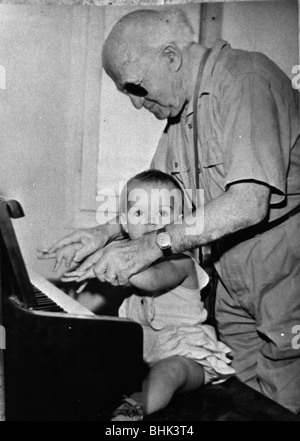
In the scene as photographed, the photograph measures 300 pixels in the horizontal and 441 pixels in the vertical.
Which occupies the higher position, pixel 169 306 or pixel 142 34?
pixel 142 34

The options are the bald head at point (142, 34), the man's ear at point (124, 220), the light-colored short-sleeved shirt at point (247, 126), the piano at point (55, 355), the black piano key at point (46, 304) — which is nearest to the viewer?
the piano at point (55, 355)

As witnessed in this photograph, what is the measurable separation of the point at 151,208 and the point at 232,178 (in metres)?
0.26

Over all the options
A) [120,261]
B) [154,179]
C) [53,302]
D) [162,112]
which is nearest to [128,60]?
[162,112]

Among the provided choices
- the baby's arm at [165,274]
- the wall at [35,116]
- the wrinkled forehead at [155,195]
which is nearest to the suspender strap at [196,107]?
the wrinkled forehead at [155,195]

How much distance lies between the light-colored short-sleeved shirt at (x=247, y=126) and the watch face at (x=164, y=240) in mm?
187

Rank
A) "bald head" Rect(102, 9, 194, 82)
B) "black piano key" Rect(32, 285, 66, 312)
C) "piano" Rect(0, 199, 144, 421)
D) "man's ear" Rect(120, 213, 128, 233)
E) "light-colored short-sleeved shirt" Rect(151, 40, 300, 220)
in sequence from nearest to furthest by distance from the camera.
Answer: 1. "piano" Rect(0, 199, 144, 421)
2. "black piano key" Rect(32, 285, 66, 312)
3. "light-colored short-sleeved shirt" Rect(151, 40, 300, 220)
4. "bald head" Rect(102, 9, 194, 82)
5. "man's ear" Rect(120, 213, 128, 233)

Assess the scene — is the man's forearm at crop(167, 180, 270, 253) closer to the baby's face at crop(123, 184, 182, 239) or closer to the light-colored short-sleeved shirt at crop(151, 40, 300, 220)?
the light-colored short-sleeved shirt at crop(151, 40, 300, 220)

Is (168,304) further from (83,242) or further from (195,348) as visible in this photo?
(83,242)

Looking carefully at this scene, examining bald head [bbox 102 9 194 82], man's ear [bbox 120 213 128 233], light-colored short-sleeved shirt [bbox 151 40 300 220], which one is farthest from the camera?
man's ear [bbox 120 213 128 233]

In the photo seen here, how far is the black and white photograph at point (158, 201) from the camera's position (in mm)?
Answer: 860

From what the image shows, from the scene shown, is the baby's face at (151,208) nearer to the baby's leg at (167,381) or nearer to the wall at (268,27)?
the baby's leg at (167,381)

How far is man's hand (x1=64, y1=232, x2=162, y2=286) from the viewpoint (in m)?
1.09

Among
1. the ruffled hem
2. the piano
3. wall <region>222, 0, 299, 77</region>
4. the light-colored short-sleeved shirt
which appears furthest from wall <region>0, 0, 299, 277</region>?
the piano

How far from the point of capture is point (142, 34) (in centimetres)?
120
